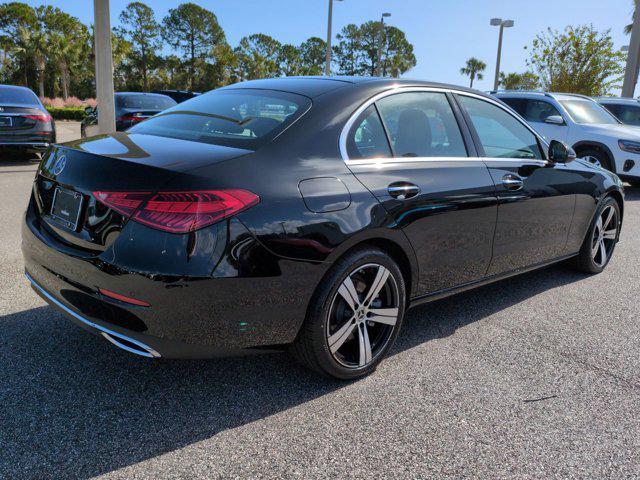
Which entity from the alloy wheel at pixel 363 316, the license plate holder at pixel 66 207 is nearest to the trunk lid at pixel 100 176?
the license plate holder at pixel 66 207

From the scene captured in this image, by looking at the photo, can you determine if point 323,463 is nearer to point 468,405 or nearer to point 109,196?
point 468,405

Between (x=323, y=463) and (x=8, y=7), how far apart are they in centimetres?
7994

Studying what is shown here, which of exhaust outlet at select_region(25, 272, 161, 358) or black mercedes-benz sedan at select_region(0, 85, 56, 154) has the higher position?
black mercedes-benz sedan at select_region(0, 85, 56, 154)

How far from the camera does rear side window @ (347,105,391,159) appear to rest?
283 cm

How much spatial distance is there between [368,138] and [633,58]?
19.9 meters

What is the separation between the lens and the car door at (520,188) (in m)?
3.65

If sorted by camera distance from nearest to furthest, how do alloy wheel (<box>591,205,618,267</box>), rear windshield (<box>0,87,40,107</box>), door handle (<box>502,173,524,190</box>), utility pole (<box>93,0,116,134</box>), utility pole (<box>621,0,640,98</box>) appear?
door handle (<box>502,173,524,190</box>), alloy wheel (<box>591,205,618,267</box>), rear windshield (<box>0,87,40,107</box>), utility pole (<box>93,0,116,134</box>), utility pole (<box>621,0,640,98</box>)

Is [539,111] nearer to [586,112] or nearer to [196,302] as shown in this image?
[586,112]

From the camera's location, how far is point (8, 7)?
66.5m

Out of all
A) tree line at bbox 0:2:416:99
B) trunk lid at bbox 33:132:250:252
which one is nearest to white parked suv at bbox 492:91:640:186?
trunk lid at bbox 33:132:250:252

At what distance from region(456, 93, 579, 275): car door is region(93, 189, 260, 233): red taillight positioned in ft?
6.61

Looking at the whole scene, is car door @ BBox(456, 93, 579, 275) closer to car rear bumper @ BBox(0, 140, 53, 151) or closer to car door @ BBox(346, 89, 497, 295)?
car door @ BBox(346, 89, 497, 295)

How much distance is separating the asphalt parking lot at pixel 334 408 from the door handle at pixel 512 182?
938 mm

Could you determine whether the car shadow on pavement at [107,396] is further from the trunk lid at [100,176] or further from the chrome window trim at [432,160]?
the chrome window trim at [432,160]
